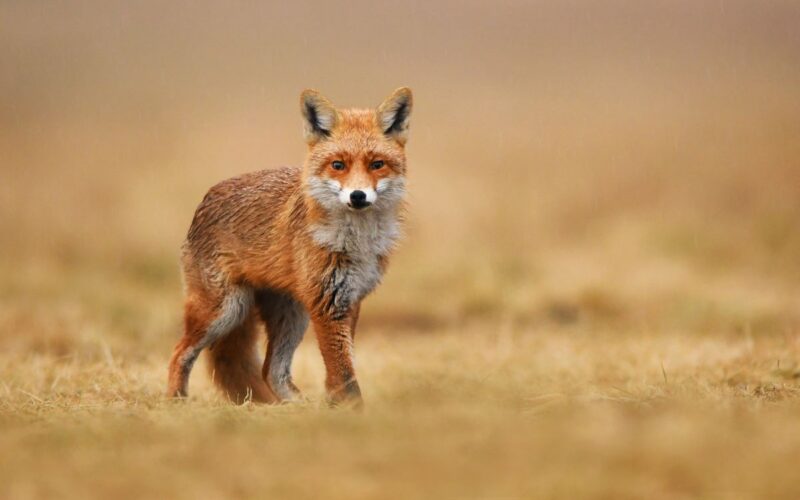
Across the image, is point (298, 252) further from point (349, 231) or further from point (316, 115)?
point (316, 115)

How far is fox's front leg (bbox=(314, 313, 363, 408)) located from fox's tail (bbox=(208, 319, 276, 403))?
1.13 m

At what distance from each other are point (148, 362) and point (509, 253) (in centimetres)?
728

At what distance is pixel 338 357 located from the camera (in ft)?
23.5

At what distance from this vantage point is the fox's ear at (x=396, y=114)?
24.8ft

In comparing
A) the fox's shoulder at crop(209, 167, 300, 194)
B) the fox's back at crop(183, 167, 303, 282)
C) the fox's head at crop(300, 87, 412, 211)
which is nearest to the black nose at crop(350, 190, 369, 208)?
the fox's head at crop(300, 87, 412, 211)

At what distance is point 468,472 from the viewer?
455 cm

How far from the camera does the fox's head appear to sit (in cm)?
714

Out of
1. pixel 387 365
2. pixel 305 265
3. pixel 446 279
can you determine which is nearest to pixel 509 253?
pixel 446 279

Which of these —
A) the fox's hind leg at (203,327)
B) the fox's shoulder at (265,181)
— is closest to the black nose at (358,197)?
the fox's shoulder at (265,181)

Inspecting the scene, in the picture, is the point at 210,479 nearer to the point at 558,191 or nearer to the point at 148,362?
the point at 148,362

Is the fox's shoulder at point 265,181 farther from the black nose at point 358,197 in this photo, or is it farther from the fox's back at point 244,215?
the black nose at point 358,197

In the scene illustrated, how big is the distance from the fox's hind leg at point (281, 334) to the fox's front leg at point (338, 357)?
0.91 metres

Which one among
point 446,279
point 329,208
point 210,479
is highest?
point 329,208

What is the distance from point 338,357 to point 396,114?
5.90 feet
